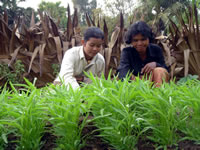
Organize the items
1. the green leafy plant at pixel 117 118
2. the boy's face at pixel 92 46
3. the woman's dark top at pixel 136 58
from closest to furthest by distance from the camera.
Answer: the green leafy plant at pixel 117 118
the boy's face at pixel 92 46
the woman's dark top at pixel 136 58

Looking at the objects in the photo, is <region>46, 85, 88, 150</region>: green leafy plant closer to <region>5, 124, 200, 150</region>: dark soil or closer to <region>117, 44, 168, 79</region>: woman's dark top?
<region>5, 124, 200, 150</region>: dark soil

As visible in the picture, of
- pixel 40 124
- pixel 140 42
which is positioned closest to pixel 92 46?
pixel 140 42

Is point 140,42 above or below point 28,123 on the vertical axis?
above

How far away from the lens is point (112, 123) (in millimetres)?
863

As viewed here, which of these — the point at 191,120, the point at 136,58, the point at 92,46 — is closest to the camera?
the point at 191,120

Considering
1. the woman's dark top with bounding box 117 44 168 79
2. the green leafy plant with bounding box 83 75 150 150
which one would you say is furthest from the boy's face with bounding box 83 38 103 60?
the green leafy plant with bounding box 83 75 150 150

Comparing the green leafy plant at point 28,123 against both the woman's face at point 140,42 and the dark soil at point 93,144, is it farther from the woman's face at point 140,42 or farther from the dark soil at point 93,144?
the woman's face at point 140,42

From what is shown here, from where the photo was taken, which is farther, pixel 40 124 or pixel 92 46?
pixel 92 46

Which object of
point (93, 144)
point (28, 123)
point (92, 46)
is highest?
point (92, 46)

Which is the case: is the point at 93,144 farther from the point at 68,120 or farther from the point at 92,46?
the point at 92,46

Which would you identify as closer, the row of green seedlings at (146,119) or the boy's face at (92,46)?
the row of green seedlings at (146,119)

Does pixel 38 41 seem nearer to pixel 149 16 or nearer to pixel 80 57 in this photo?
pixel 80 57

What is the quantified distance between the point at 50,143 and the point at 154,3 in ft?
92.0

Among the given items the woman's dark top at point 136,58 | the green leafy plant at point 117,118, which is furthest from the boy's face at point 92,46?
the green leafy plant at point 117,118
